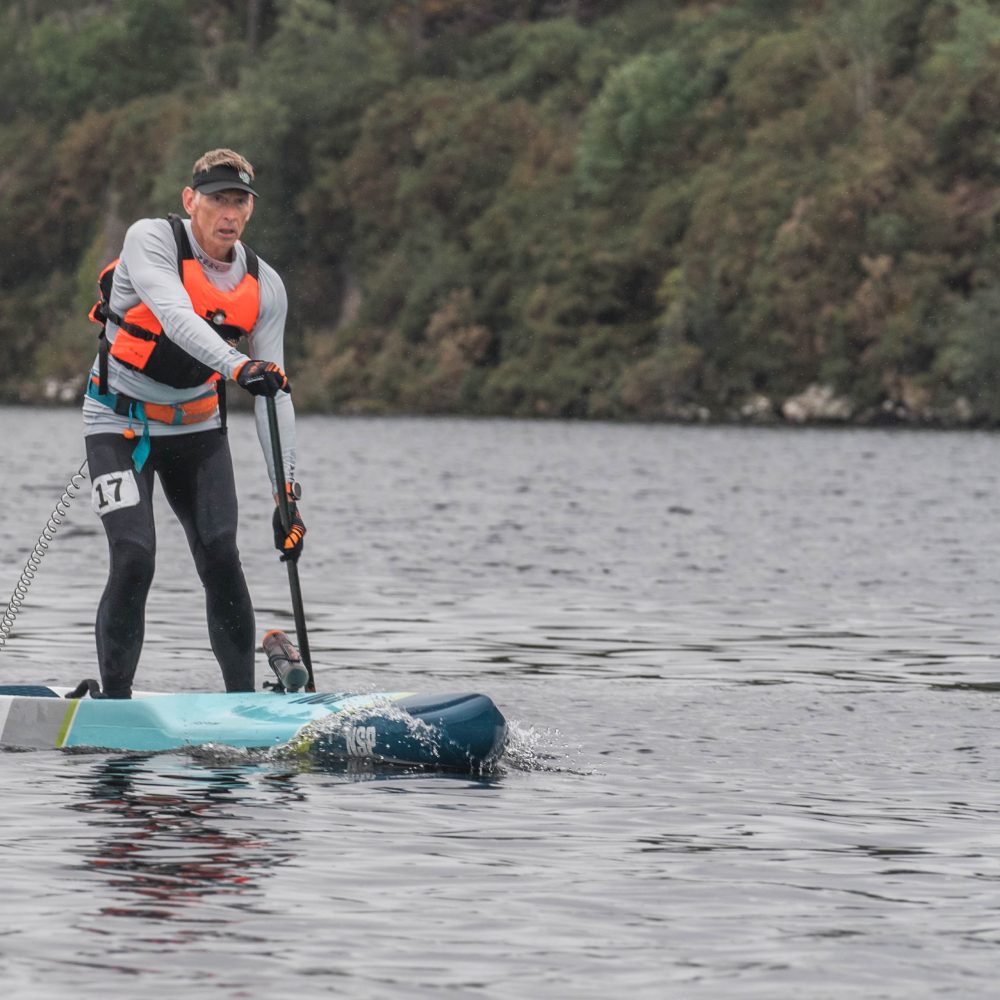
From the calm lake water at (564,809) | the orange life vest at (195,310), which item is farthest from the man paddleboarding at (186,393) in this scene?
the calm lake water at (564,809)

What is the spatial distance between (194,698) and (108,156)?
120 metres

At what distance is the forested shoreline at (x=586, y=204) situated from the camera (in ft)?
292

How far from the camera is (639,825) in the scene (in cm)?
913

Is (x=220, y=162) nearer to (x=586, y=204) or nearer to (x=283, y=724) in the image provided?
(x=283, y=724)

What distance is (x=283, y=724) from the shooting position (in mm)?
10477

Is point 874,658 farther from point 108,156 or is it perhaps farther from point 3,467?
point 108,156

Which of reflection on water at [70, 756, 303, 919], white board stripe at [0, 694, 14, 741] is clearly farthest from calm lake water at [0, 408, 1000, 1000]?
white board stripe at [0, 694, 14, 741]

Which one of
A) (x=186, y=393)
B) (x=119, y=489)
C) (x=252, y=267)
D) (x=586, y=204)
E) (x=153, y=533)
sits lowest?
(x=153, y=533)

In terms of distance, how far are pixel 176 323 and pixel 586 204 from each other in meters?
96.7

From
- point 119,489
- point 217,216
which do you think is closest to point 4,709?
point 119,489

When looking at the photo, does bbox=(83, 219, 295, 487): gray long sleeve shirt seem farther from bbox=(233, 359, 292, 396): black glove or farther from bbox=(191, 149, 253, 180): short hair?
bbox=(191, 149, 253, 180): short hair

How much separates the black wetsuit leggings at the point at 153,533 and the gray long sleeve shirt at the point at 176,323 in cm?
12

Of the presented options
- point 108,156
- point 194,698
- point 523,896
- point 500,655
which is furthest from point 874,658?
point 108,156

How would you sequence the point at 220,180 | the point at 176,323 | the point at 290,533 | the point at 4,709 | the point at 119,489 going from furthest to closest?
the point at 4,709
the point at 290,533
the point at 119,489
the point at 220,180
the point at 176,323
